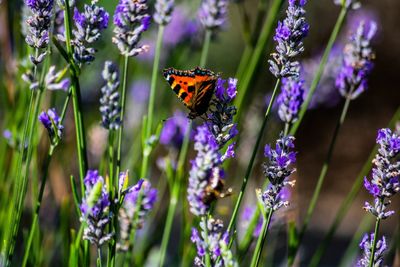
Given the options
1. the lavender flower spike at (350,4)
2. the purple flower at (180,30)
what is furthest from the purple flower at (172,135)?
the lavender flower spike at (350,4)

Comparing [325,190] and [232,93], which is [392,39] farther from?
[232,93]

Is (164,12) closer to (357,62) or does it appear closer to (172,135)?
(357,62)

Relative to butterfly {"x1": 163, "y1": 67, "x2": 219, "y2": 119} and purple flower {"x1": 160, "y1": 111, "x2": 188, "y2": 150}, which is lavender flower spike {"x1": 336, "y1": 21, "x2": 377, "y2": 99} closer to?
butterfly {"x1": 163, "y1": 67, "x2": 219, "y2": 119}

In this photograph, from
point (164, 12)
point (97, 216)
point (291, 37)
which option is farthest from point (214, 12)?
point (97, 216)

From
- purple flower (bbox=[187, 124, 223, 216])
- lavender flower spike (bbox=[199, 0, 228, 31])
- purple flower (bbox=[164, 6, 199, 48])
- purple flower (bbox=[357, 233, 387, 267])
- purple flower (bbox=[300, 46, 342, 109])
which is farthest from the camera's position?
purple flower (bbox=[164, 6, 199, 48])

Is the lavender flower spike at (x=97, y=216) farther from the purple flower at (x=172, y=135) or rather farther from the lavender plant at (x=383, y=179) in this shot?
the purple flower at (x=172, y=135)

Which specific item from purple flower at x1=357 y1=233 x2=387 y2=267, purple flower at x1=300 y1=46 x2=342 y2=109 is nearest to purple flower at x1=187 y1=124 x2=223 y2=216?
purple flower at x1=357 y1=233 x2=387 y2=267
